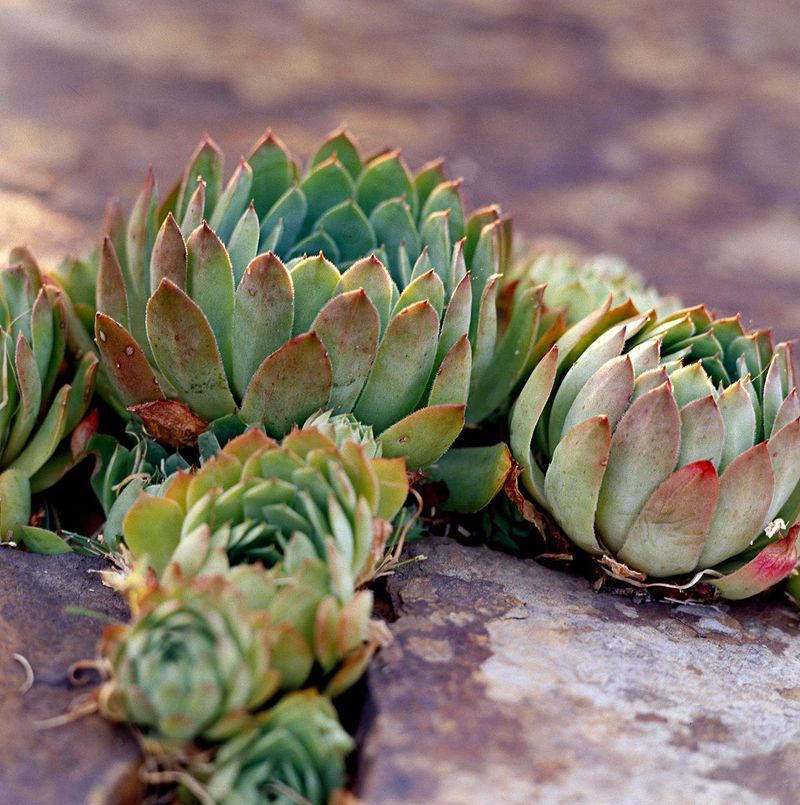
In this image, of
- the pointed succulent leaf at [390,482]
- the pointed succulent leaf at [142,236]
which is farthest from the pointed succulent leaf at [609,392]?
the pointed succulent leaf at [142,236]

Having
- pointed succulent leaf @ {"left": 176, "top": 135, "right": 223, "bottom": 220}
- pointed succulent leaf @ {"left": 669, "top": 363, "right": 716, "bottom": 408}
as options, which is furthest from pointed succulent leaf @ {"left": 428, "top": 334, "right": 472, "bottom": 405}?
pointed succulent leaf @ {"left": 176, "top": 135, "right": 223, "bottom": 220}

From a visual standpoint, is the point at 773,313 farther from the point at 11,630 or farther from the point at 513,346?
the point at 11,630

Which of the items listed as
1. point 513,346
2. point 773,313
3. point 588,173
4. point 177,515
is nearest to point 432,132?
point 588,173

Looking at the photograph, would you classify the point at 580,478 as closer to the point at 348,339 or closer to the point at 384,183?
the point at 348,339

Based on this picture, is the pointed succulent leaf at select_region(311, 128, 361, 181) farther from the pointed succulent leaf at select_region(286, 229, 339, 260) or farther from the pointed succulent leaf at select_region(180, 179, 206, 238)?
the pointed succulent leaf at select_region(180, 179, 206, 238)

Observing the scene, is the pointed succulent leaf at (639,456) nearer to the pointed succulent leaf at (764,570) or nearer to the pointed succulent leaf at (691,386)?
the pointed succulent leaf at (691,386)

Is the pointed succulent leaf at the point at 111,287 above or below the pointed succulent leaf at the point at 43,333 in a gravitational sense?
above
